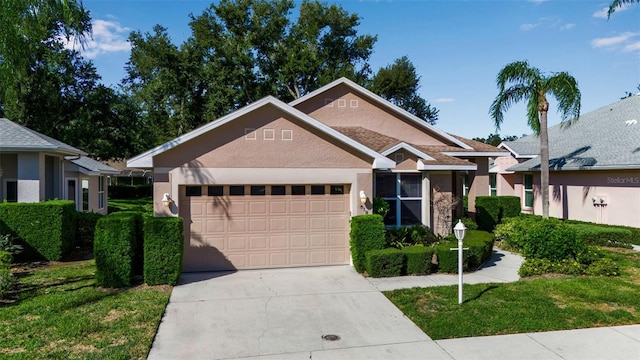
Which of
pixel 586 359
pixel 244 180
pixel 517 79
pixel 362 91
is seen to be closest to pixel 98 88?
pixel 362 91

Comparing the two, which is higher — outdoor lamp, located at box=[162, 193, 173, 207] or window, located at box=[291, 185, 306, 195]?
window, located at box=[291, 185, 306, 195]

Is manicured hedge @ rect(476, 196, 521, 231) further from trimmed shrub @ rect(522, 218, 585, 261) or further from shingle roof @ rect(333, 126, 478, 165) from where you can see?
trimmed shrub @ rect(522, 218, 585, 261)

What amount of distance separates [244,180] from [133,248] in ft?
9.98

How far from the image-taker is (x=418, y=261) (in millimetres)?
10484

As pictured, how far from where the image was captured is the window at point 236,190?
1088cm

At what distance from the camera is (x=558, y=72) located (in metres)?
16.2

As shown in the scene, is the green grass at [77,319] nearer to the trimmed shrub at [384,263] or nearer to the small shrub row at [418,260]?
the trimmed shrub at [384,263]

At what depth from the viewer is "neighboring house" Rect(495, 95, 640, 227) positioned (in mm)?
16531

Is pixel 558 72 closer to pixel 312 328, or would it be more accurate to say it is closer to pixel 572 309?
pixel 572 309

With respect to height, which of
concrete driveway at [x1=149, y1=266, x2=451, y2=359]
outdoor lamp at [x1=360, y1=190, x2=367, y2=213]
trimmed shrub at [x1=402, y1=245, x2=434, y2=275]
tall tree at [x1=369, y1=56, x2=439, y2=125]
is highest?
tall tree at [x1=369, y1=56, x2=439, y2=125]

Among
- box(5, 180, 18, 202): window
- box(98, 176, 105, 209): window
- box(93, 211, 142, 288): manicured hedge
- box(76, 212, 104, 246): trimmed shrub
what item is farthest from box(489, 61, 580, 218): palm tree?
box(98, 176, 105, 209): window

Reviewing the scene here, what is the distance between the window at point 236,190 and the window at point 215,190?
228mm

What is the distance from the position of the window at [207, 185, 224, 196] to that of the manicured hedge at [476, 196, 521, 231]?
11276 mm

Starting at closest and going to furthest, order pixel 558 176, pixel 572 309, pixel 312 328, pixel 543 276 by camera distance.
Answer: pixel 312 328, pixel 572 309, pixel 543 276, pixel 558 176
